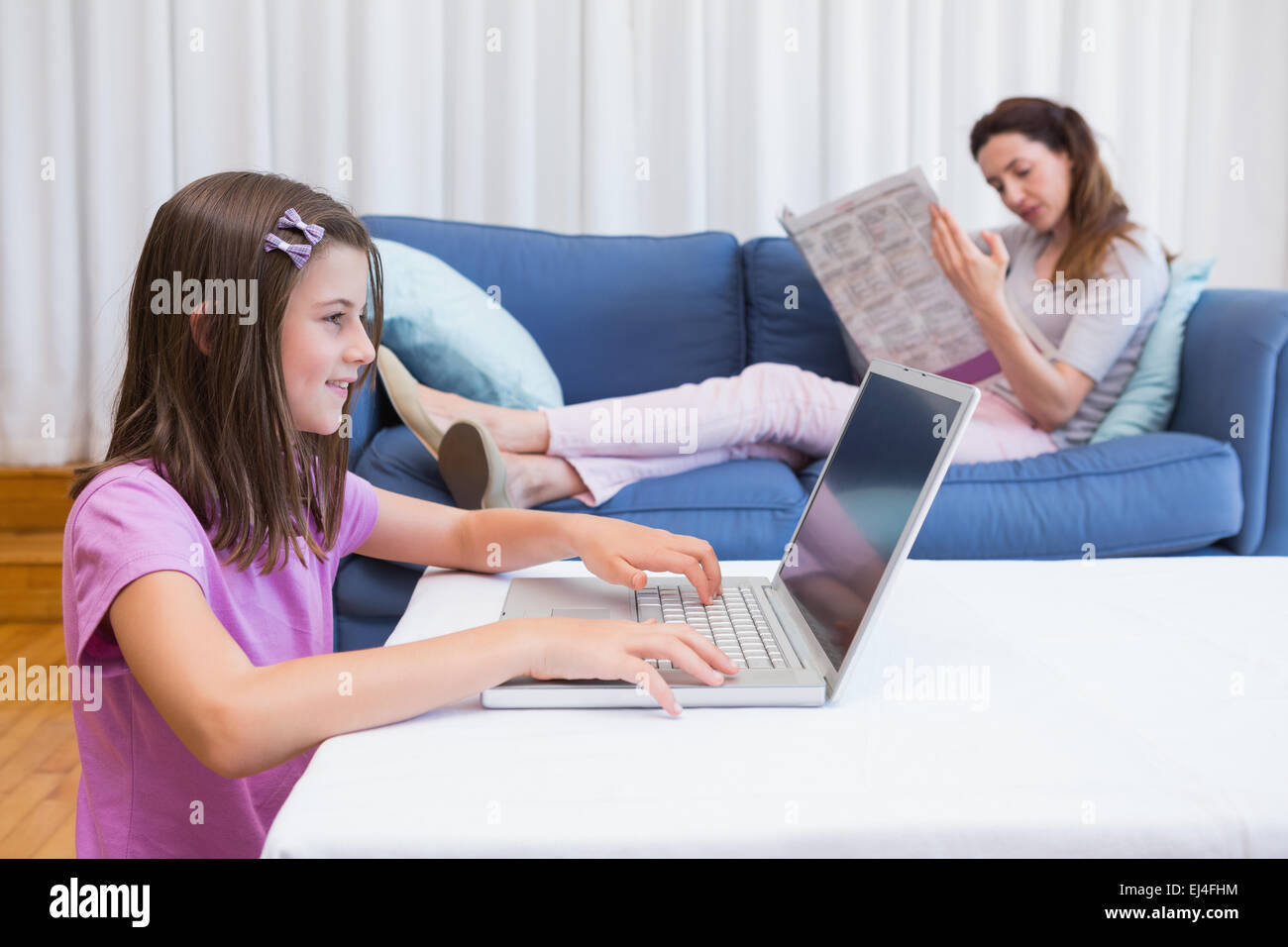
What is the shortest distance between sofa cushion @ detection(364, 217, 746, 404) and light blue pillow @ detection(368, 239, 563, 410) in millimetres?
224

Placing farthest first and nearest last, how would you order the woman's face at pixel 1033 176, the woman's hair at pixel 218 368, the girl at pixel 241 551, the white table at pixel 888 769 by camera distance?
the woman's face at pixel 1033 176 → the woman's hair at pixel 218 368 → the girl at pixel 241 551 → the white table at pixel 888 769

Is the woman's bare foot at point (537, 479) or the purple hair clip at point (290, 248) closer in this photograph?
the purple hair clip at point (290, 248)

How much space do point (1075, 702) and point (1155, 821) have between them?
5.3 inches

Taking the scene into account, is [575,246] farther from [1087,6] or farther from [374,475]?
[1087,6]

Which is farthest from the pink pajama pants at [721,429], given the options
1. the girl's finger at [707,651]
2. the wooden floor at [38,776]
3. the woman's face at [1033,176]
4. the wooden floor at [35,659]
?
the girl's finger at [707,651]

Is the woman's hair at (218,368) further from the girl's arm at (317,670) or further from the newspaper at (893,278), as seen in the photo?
the newspaper at (893,278)

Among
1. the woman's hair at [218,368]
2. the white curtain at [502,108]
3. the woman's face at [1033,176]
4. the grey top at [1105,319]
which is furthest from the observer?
the white curtain at [502,108]

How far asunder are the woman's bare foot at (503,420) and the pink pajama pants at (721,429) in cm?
2

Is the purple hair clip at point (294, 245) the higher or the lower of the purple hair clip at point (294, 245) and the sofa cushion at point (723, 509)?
the higher

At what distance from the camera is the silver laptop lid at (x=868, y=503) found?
0.61 metres

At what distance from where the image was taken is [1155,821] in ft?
1.53

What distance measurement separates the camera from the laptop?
1.99 ft

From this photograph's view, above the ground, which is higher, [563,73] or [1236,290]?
[563,73]
